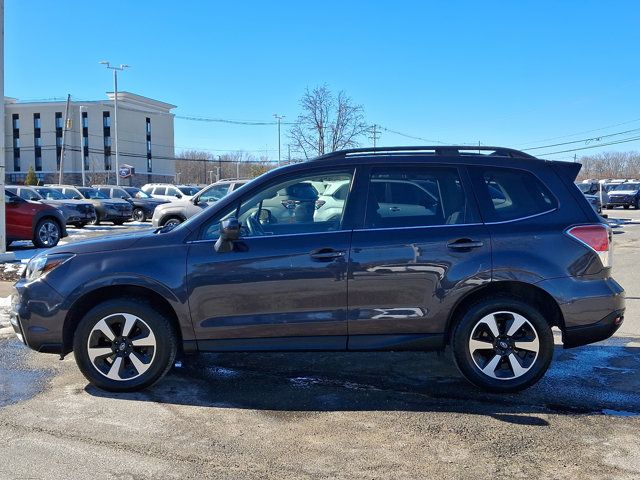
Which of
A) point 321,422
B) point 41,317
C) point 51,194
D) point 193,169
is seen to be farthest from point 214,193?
point 193,169

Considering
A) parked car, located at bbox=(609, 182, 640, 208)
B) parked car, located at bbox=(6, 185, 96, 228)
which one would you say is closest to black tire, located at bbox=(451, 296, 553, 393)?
parked car, located at bbox=(6, 185, 96, 228)

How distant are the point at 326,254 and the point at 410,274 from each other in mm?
655

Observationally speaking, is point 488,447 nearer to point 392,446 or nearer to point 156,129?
point 392,446

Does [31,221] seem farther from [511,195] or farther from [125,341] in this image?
[511,195]

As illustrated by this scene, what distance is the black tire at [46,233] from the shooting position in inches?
544

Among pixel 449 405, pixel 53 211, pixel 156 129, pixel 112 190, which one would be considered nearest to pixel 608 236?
pixel 449 405

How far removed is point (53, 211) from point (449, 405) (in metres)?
12.4

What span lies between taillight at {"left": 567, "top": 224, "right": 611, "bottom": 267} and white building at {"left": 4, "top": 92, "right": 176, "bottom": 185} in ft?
271

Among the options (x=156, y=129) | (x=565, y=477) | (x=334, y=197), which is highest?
(x=156, y=129)

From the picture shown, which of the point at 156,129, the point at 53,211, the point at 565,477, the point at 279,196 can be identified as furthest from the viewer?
the point at 156,129

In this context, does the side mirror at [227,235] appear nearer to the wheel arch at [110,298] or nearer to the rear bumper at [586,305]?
the wheel arch at [110,298]

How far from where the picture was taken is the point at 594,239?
4.49 m

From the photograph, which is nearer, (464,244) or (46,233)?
(464,244)

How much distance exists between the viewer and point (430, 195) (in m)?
4.63
